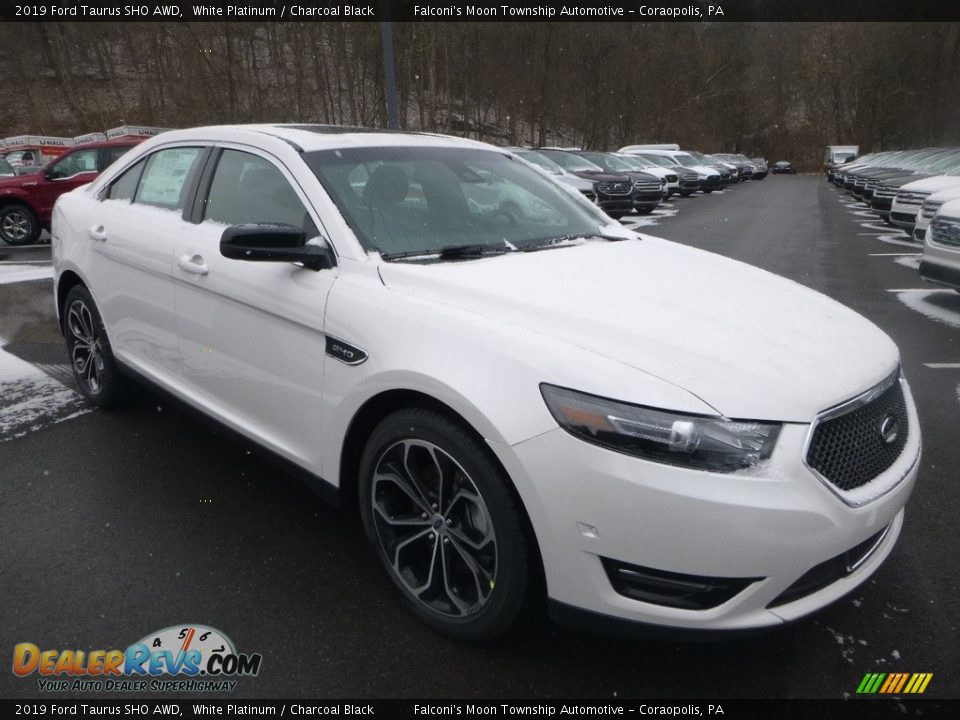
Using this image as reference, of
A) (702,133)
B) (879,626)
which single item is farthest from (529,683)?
(702,133)

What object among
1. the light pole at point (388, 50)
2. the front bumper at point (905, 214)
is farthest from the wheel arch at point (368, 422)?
the front bumper at point (905, 214)

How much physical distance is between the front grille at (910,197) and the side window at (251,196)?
1159 centimetres

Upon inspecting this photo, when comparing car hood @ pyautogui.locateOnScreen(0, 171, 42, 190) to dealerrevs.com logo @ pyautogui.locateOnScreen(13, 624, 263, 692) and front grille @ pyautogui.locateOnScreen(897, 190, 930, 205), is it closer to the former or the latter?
dealerrevs.com logo @ pyautogui.locateOnScreen(13, 624, 263, 692)

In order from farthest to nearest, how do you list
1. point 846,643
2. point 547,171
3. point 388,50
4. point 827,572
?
1. point 388,50
2. point 547,171
3. point 846,643
4. point 827,572

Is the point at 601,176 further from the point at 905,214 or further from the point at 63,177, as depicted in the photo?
the point at 63,177

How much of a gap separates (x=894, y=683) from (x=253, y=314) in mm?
2489

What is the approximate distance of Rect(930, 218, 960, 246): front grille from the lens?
679 cm

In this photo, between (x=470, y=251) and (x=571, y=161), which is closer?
(x=470, y=251)

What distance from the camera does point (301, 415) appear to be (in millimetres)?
2719

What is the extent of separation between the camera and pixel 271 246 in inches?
103

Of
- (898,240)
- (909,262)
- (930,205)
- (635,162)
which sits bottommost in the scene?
(898,240)

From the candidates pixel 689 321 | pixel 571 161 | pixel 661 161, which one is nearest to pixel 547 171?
pixel 689 321

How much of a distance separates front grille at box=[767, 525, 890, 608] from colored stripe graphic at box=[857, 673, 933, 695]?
0.38 meters

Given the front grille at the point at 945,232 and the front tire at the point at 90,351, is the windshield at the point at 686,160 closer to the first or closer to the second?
the front grille at the point at 945,232
